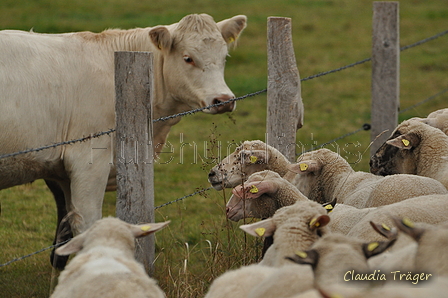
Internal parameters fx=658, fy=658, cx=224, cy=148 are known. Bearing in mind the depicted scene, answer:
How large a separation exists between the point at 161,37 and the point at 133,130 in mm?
1798

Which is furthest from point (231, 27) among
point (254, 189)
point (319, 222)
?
point (319, 222)

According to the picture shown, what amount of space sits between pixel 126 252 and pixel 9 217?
4153 mm

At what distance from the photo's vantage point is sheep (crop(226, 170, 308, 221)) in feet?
13.6

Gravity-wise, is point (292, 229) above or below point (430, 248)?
below

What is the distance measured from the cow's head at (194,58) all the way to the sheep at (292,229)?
7.26 ft

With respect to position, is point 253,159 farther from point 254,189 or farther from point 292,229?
point 292,229

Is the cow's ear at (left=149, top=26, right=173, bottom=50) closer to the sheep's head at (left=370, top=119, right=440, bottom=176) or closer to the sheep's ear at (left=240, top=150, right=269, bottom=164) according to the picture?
the sheep's ear at (left=240, top=150, right=269, bottom=164)

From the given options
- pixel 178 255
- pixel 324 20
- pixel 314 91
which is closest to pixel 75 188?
pixel 178 255

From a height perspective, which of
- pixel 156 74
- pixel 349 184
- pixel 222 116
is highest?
pixel 156 74

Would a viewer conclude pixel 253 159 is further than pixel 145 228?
Yes

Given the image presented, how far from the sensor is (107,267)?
2.90m

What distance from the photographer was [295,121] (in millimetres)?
5000

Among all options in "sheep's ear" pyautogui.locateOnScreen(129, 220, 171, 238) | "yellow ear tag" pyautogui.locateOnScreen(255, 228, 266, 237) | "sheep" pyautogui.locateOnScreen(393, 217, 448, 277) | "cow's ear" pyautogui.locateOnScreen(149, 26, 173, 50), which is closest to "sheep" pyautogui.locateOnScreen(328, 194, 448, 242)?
"yellow ear tag" pyautogui.locateOnScreen(255, 228, 266, 237)

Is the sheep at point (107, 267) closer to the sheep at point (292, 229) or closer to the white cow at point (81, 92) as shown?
the sheep at point (292, 229)
